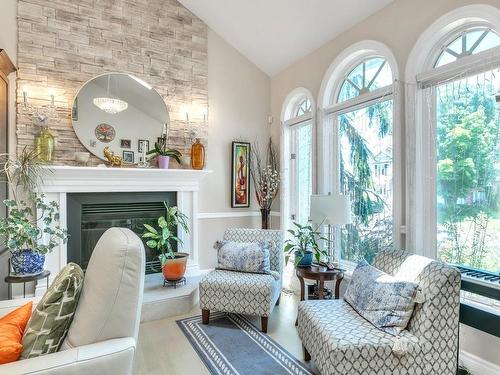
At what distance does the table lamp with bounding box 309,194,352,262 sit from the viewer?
9.37 feet

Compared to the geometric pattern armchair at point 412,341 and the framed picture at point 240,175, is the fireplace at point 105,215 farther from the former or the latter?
the geometric pattern armchair at point 412,341

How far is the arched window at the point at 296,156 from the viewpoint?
4.15m

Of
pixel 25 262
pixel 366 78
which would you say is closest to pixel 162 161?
pixel 25 262

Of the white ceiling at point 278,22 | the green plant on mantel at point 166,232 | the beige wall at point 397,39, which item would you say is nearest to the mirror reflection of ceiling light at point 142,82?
the white ceiling at point 278,22

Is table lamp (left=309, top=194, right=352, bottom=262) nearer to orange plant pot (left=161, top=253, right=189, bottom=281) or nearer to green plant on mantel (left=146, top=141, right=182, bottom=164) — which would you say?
orange plant pot (left=161, top=253, right=189, bottom=281)

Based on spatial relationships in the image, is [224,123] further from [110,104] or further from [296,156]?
[110,104]

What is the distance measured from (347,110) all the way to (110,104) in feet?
8.95

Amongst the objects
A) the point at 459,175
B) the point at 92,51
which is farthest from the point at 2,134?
the point at 459,175

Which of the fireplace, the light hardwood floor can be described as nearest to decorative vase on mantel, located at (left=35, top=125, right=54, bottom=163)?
the fireplace

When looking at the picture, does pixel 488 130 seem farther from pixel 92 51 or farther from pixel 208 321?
pixel 92 51

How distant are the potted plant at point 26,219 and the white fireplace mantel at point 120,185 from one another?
0.12 meters

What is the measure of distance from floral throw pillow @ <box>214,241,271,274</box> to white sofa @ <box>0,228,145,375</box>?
1785 millimetres

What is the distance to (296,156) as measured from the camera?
14.4ft

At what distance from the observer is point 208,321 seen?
3045 mm
